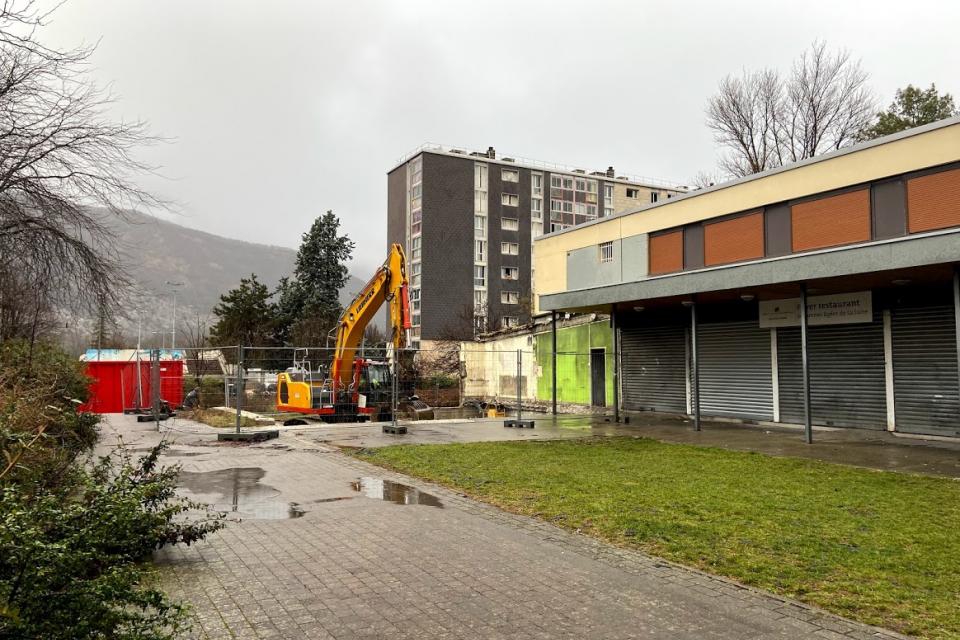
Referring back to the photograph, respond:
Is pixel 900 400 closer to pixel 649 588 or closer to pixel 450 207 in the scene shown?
pixel 649 588

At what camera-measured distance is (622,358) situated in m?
23.4

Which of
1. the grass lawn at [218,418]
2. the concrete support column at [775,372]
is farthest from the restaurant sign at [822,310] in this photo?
the grass lawn at [218,418]

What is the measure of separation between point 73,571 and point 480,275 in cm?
6441

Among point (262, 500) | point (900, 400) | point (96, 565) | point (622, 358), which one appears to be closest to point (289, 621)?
point (96, 565)

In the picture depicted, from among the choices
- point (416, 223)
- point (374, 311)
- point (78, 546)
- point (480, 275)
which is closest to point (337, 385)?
point (374, 311)

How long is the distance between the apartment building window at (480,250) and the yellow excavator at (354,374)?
4541 cm

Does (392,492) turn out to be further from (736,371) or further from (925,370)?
(736,371)

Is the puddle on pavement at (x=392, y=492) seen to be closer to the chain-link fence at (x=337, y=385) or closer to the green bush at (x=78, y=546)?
the green bush at (x=78, y=546)

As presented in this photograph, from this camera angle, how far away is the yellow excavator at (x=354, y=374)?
63.1ft

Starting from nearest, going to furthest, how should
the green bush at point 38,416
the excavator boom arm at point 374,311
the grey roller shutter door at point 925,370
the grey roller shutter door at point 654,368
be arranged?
the green bush at point 38,416, the grey roller shutter door at point 925,370, the excavator boom arm at point 374,311, the grey roller shutter door at point 654,368

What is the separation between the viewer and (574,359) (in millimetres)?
26422

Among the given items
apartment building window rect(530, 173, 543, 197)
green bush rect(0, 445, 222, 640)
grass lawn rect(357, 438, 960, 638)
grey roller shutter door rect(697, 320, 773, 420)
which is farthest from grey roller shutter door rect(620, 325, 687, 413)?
apartment building window rect(530, 173, 543, 197)

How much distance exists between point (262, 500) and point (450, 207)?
192 ft

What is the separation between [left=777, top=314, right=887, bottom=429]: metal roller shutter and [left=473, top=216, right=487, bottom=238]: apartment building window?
5060 cm
